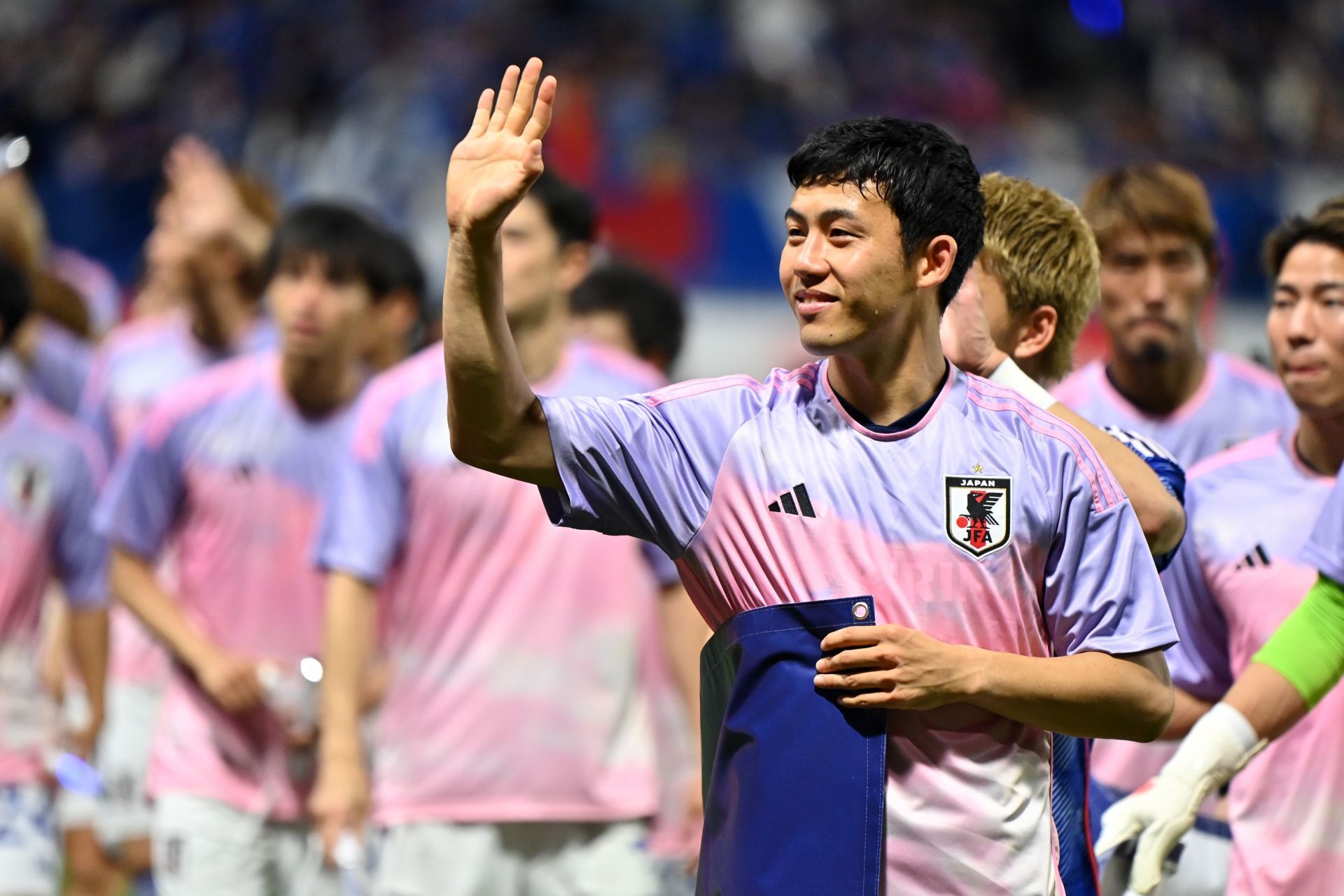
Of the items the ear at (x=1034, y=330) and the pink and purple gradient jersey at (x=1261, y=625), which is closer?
the ear at (x=1034, y=330)

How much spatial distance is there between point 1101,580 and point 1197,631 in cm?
169

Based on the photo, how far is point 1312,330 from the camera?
4875 mm

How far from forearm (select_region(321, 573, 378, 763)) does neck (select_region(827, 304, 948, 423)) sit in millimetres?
2807

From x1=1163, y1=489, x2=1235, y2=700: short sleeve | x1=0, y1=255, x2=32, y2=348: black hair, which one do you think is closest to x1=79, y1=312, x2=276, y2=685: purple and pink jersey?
x1=0, y1=255, x2=32, y2=348: black hair

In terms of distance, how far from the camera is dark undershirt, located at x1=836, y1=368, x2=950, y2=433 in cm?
364

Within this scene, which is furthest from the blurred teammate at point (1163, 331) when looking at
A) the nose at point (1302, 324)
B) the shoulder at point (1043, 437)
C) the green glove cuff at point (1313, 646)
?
the shoulder at point (1043, 437)

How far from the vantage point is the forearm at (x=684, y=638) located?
623 centimetres

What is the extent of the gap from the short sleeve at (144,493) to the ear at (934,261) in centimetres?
409

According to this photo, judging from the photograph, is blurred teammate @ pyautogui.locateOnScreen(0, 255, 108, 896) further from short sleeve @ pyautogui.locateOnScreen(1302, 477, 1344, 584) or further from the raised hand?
short sleeve @ pyautogui.locateOnScreen(1302, 477, 1344, 584)

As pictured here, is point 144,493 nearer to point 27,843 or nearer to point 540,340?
point 27,843

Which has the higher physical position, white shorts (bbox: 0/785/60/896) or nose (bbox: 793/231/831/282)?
nose (bbox: 793/231/831/282)

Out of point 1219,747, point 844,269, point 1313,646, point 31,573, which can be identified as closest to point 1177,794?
point 1219,747

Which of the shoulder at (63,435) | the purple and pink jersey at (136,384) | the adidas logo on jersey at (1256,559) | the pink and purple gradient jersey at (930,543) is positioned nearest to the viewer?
the pink and purple gradient jersey at (930,543)

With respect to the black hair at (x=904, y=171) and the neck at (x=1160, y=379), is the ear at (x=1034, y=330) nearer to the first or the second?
the black hair at (x=904, y=171)
